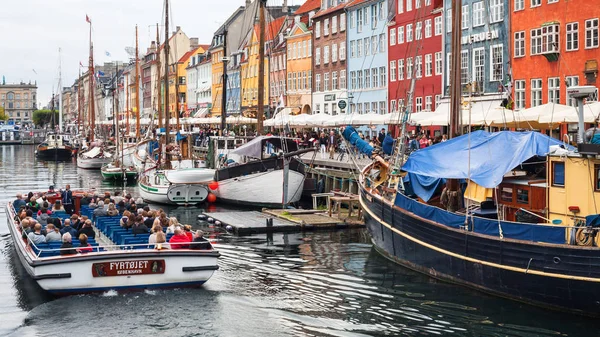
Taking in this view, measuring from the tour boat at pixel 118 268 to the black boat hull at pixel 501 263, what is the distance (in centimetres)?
585

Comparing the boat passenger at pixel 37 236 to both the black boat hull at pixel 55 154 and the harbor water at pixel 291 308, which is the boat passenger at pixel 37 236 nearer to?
the harbor water at pixel 291 308

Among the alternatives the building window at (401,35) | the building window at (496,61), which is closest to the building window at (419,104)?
the building window at (401,35)

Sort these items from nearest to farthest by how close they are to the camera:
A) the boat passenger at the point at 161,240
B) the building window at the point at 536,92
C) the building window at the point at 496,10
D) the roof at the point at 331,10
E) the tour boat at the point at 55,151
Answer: the boat passenger at the point at 161,240 < the building window at the point at 536,92 < the building window at the point at 496,10 < the roof at the point at 331,10 < the tour boat at the point at 55,151

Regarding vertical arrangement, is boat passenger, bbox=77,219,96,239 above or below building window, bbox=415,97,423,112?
below

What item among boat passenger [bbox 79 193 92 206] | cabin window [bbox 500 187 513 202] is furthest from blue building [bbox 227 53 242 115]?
cabin window [bbox 500 187 513 202]

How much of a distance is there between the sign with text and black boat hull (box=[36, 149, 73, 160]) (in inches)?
3413

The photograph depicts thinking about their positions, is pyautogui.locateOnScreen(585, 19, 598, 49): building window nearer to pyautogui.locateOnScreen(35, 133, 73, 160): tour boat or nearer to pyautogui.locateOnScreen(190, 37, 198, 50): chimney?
pyautogui.locateOnScreen(35, 133, 73, 160): tour boat

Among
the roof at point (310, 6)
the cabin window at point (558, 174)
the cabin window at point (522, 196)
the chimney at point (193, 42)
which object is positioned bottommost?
Result: the cabin window at point (522, 196)

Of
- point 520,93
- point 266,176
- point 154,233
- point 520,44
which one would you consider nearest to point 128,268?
point 154,233

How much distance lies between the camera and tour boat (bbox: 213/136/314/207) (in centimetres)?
4562

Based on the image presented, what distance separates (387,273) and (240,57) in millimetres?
84478

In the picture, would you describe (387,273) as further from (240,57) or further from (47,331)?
(240,57)

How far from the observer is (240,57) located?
110 meters

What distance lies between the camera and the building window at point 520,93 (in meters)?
55.5
